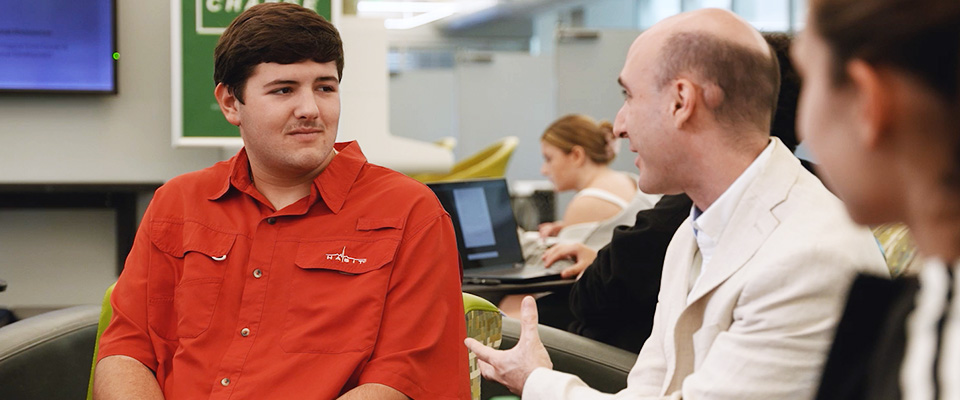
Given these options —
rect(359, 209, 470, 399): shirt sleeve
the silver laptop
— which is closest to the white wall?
the silver laptop

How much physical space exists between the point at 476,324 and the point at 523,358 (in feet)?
1.24

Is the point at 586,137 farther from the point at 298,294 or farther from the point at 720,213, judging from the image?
the point at 720,213

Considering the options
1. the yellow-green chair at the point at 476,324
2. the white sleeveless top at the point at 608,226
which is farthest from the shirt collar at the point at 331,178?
the white sleeveless top at the point at 608,226

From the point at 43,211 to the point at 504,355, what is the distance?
3244mm

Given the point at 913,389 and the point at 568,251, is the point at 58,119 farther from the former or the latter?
the point at 913,389

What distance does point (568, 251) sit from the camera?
2.88 meters

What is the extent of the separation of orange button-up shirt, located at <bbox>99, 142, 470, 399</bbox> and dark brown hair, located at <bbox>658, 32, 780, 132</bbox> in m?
0.54

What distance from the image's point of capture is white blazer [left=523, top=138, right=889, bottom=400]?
1.18m

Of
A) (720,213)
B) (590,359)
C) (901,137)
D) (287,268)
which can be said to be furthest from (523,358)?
(901,137)

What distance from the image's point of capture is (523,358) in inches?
55.6

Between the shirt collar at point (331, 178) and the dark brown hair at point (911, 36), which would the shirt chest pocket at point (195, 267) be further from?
the dark brown hair at point (911, 36)

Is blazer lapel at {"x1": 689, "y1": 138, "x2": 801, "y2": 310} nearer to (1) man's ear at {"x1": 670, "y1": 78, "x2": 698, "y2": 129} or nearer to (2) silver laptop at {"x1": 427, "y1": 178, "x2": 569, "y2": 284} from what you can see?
(1) man's ear at {"x1": 670, "y1": 78, "x2": 698, "y2": 129}

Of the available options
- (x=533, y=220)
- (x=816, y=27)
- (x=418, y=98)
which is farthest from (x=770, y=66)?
(x=418, y=98)

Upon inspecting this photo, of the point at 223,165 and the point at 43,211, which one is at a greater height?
the point at 223,165
